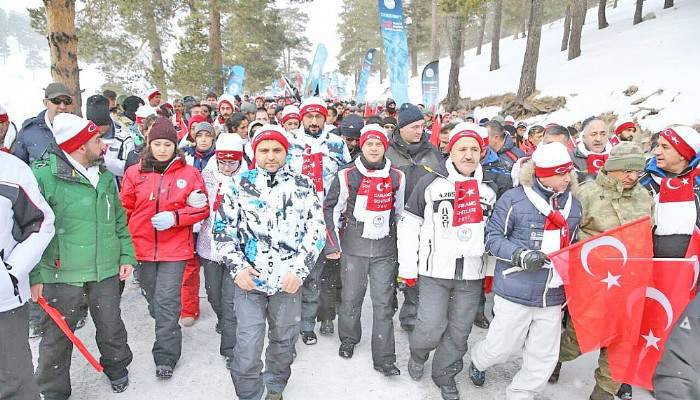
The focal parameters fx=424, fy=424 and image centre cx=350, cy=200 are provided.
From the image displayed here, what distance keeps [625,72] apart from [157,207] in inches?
733

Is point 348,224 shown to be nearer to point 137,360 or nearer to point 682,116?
point 137,360

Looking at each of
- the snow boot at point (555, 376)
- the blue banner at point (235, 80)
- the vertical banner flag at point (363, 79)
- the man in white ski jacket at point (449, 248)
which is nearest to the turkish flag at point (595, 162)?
the man in white ski jacket at point (449, 248)

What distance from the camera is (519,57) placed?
29141 mm

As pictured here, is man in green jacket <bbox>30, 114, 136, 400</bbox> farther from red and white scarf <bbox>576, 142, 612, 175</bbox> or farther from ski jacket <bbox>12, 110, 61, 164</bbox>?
red and white scarf <bbox>576, 142, 612, 175</bbox>

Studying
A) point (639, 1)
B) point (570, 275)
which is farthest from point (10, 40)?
point (570, 275)

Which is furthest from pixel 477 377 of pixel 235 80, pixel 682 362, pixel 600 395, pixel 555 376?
pixel 235 80

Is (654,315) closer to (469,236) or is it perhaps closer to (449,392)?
(469,236)

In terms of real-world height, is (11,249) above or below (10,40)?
below

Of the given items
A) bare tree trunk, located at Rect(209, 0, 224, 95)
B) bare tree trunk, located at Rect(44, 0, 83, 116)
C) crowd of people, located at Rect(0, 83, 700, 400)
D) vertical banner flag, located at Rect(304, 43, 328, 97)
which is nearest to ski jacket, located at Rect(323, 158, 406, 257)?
crowd of people, located at Rect(0, 83, 700, 400)

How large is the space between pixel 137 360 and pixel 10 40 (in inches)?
4910

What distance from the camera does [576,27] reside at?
20359 mm

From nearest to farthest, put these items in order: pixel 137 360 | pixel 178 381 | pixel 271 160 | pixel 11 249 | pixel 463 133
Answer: pixel 11 249 → pixel 271 160 → pixel 463 133 → pixel 178 381 → pixel 137 360

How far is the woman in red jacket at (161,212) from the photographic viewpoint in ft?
12.5

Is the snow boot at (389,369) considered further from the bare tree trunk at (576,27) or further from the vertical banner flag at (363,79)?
the bare tree trunk at (576,27)
